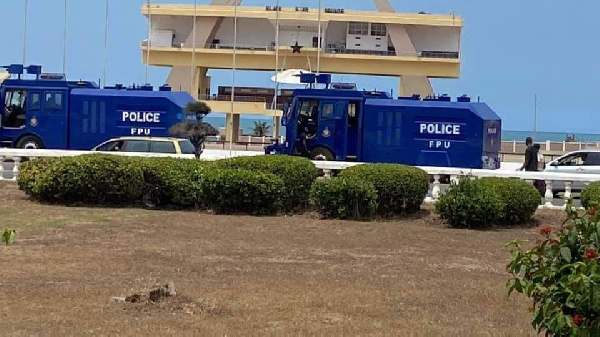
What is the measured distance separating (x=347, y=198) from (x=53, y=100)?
17.1 metres

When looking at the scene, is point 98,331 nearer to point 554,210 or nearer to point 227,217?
point 227,217

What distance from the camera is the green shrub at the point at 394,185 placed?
17.2 m

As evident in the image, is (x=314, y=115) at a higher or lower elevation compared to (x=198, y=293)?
higher

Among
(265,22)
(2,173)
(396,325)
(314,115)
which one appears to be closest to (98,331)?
(396,325)

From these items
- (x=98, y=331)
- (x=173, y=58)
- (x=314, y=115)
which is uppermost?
(x=173, y=58)

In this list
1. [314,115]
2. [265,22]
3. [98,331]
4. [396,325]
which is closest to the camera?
[98,331]

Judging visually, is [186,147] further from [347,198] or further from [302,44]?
[302,44]

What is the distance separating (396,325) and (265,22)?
43579 millimetres

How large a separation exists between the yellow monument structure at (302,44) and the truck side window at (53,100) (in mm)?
19089

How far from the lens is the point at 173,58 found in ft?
169

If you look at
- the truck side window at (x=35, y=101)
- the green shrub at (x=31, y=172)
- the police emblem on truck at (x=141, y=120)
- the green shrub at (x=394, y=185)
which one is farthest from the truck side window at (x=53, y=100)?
the green shrub at (x=394, y=185)

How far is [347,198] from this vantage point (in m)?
16.8

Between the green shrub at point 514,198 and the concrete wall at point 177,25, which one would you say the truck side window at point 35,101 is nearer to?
the green shrub at point 514,198

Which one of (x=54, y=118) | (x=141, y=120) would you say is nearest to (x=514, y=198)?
(x=141, y=120)
